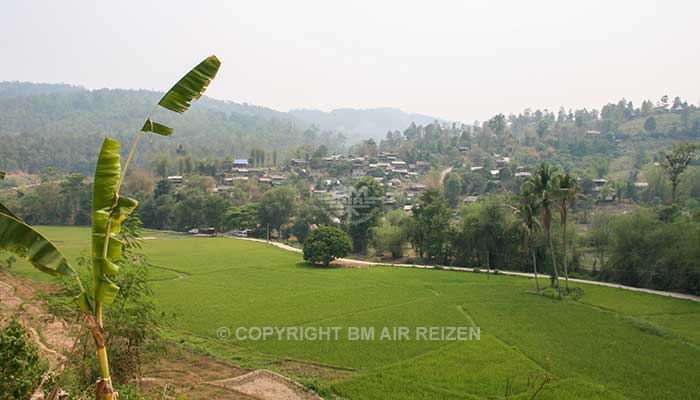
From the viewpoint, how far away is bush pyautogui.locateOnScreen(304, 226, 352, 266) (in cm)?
3612

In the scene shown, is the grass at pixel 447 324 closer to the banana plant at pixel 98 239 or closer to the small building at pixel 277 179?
the banana plant at pixel 98 239

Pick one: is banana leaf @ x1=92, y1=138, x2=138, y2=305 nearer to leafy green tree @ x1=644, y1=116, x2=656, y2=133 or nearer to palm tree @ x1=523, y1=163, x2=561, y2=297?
palm tree @ x1=523, y1=163, x2=561, y2=297

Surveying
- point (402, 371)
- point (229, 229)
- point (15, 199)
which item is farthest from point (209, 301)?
point (15, 199)

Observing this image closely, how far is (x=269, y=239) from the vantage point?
54594 mm

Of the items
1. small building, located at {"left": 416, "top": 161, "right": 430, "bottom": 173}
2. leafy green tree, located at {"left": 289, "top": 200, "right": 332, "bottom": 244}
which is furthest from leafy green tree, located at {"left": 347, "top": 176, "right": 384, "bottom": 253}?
small building, located at {"left": 416, "top": 161, "right": 430, "bottom": 173}

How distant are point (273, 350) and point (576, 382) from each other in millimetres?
10040

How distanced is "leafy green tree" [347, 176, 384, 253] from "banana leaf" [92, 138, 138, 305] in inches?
1625

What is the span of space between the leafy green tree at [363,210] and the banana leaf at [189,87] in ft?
133

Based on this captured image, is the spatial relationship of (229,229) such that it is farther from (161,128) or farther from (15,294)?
(161,128)

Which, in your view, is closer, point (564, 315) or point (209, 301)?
point (564, 315)

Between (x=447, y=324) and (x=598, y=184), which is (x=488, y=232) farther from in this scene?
(x=598, y=184)

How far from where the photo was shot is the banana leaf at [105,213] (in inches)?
177

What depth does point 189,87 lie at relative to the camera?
18.5 ft

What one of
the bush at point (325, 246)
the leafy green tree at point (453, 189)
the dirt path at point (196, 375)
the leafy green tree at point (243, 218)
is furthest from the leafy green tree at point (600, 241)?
the leafy green tree at point (243, 218)
